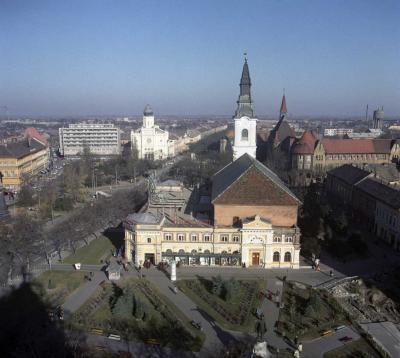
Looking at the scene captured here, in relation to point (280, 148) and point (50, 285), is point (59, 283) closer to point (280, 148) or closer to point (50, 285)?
point (50, 285)

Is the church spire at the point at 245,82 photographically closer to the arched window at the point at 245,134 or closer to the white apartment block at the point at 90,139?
the arched window at the point at 245,134

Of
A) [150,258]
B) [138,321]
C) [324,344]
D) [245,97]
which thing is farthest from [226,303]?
[245,97]

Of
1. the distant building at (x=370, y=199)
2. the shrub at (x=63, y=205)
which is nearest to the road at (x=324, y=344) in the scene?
the distant building at (x=370, y=199)

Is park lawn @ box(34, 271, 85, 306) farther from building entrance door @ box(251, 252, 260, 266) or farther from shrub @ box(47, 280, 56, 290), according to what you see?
building entrance door @ box(251, 252, 260, 266)

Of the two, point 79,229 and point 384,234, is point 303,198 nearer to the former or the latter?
point 384,234

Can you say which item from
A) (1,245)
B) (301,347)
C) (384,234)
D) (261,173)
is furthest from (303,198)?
(1,245)
